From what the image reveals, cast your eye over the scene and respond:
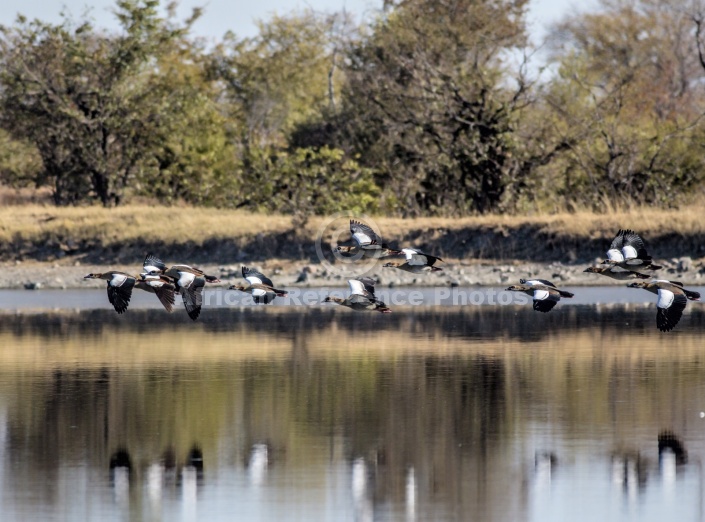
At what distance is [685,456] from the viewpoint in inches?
439

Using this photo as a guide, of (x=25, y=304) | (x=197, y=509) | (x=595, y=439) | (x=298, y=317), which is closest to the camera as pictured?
(x=197, y=509)

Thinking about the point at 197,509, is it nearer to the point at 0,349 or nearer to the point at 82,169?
the point at 0,349

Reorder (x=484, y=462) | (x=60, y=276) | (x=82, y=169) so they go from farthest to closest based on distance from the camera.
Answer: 1. (x=82, y=169)
2. (x=60, y=276)
3. (x=484, y=462)

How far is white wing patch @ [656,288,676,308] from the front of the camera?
1389 centimetres

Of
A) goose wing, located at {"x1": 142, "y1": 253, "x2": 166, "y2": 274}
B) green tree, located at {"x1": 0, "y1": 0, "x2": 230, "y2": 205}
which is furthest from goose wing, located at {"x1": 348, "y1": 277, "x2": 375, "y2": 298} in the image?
green tree, located at {"x1": 0, "y1": 0, "x2": 230, "y2": 205}

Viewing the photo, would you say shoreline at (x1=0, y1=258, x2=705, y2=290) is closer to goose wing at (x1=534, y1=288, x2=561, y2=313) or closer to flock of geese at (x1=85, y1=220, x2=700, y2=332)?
flock of geese at (x1=85, y1=220, x2=700, y2=332)

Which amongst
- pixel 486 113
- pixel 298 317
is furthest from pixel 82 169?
pixel 298 317

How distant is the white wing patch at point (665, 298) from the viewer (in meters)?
13.9

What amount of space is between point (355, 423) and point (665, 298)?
3.47m

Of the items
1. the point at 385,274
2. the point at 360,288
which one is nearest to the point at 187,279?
the point at 360,288

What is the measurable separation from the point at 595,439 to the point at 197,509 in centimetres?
368

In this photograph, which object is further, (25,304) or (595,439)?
(25,304)

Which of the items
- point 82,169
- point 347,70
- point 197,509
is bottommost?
point 197,509

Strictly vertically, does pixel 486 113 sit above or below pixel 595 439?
above
